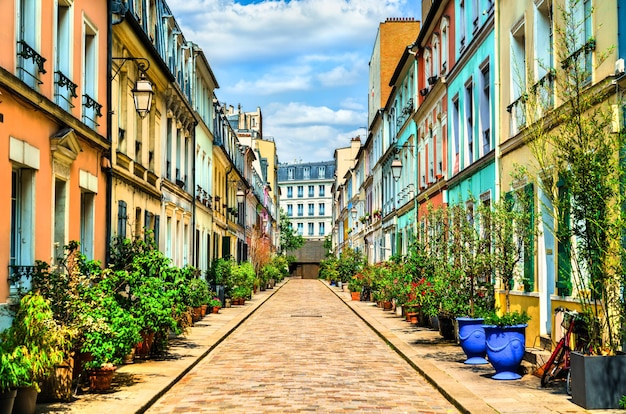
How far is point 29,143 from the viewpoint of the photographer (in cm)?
1089

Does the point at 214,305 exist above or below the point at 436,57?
below

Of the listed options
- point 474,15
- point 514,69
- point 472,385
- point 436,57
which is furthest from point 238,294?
point 472,385

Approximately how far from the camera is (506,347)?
1154 cm

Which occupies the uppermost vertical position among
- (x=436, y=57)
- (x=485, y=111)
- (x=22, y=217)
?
(x=436, y=57)

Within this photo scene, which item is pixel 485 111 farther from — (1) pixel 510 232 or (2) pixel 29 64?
(2) pixel 29 64

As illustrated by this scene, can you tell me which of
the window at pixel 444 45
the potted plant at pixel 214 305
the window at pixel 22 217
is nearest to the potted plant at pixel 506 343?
the window at pixel 22 217

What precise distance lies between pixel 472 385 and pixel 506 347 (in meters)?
0.82

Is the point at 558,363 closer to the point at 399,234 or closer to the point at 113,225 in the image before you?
the point at 113,225

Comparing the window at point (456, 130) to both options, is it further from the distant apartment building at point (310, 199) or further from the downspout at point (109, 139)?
the distant apartment building at point (310, 199)

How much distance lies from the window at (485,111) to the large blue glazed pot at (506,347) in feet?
25.5

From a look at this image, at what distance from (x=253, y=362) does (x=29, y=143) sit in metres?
5.99

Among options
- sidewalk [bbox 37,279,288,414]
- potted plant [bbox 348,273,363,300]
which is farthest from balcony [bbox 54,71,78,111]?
potted plant [bbox 348,273,363,300]

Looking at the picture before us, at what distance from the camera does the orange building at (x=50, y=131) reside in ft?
33.2

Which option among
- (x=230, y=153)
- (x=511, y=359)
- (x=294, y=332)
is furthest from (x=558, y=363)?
(x=230, y=153)
